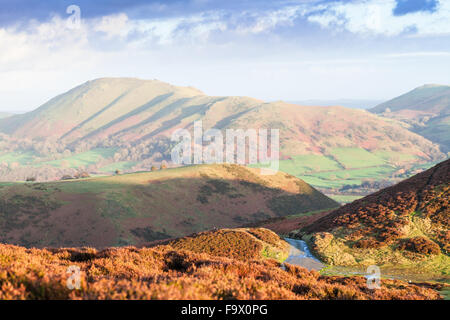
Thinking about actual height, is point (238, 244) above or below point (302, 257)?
above

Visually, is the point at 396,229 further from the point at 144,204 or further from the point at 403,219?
the point at 144,204

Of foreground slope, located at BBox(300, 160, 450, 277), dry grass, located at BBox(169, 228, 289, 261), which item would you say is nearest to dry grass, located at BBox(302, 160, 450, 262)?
foreground slope, located at BBox(300, 160, 450, 277)

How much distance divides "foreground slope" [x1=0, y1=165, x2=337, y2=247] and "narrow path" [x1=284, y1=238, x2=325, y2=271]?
38829mm

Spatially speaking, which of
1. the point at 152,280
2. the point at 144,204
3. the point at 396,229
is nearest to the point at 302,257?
the point at 396,229

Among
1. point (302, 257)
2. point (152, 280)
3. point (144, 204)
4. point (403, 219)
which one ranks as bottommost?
point (144, 204)

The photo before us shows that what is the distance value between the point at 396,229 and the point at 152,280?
2333 centimetres

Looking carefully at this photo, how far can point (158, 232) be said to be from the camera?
67500mm

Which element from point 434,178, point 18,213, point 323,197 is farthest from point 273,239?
point 323,197

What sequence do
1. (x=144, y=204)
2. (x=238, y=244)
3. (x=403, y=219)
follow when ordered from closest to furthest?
1. (x=403, y=219)
2. (x=238, y=244)
3. (x=144, y=204)

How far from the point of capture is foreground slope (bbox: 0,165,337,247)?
5969 centimetres

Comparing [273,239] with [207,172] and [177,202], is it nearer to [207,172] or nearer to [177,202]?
[177,202]

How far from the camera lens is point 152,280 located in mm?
8812
